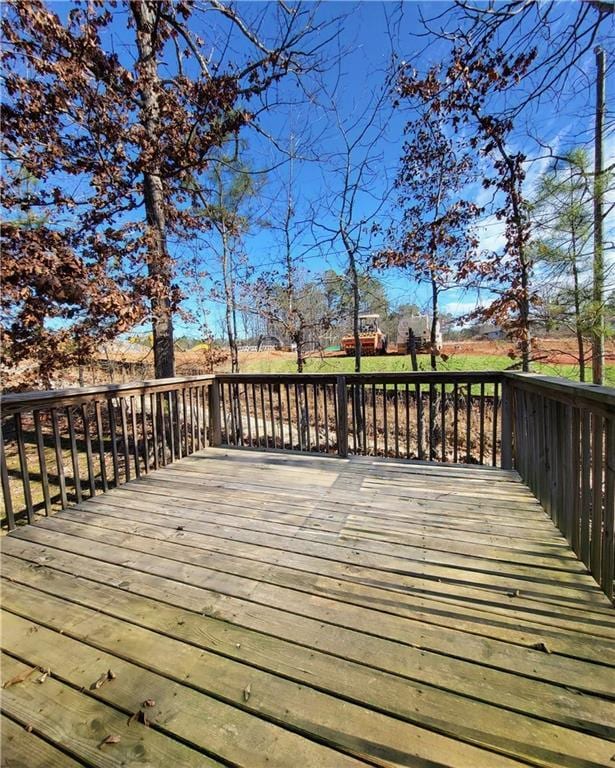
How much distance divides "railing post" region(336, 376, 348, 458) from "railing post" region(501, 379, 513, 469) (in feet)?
4.81

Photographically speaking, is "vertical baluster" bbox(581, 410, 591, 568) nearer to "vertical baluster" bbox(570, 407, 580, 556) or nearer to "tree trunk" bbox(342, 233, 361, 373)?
"vertical baluster" bbox(570, 407, 580, 556)

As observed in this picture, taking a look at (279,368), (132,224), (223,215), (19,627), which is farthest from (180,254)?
(19,627)

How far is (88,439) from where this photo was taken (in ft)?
9.68

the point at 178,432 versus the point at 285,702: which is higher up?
the point at 178,432

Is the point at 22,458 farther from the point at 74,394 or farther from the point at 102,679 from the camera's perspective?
the point at 102,679

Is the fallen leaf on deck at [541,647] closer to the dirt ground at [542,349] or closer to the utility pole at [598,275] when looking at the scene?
the utility pole at [598,275]

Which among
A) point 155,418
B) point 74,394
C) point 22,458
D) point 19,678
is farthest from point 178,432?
point 19,678

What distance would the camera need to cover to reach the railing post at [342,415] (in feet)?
12.0

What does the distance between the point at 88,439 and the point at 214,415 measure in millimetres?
1559

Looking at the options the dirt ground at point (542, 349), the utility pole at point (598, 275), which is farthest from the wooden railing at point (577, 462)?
Result: the dirt ground at point (542, 349)

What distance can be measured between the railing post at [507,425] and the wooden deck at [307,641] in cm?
92

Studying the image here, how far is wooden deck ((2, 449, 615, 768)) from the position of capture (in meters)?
0.99

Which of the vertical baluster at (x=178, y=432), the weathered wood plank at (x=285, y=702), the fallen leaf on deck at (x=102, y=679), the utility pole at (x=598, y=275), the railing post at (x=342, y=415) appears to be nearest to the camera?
the weathered wood plank at (x=285, y=702)

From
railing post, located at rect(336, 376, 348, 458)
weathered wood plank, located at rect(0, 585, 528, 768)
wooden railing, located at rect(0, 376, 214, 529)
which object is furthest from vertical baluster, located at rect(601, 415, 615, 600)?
wooden railing, located at rect(0, 376, 214, 529)
